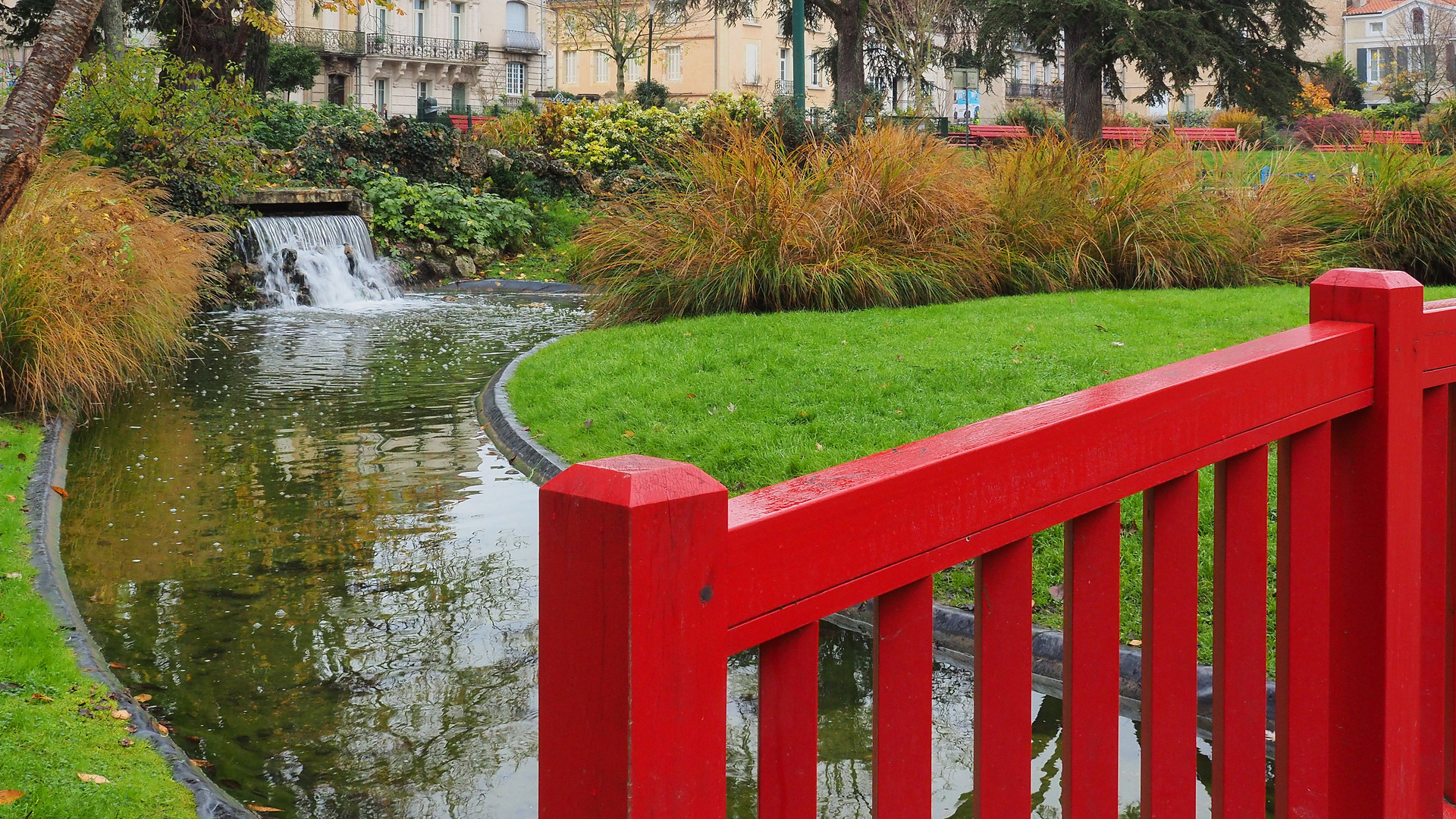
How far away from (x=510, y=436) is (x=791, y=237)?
4.45 m

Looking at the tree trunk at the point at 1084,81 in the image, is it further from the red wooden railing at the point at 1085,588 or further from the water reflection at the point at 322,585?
the red wooden railing at the point at 1085,588

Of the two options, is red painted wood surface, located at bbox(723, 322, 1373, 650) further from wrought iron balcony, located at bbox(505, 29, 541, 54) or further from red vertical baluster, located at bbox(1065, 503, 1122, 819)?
wrought iron balcony, located at bbox(505, 29, 541, 54)

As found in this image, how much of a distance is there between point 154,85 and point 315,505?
12.4 meters

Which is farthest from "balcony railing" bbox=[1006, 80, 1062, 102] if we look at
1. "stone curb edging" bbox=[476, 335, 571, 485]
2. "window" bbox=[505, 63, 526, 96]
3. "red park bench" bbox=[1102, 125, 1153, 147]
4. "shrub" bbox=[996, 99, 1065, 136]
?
"stone curb edging" bbox=[476, 335, 571, 485]

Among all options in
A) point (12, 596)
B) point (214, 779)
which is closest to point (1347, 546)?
point (214, 779)

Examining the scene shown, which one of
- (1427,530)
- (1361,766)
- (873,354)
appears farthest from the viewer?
(873,354)

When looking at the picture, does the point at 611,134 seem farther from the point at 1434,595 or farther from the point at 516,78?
the point at 516,78

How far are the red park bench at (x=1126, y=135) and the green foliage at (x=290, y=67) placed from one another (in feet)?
93.1

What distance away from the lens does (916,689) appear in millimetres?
1364

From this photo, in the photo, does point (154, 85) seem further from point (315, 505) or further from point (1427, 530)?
point (1427, 530)

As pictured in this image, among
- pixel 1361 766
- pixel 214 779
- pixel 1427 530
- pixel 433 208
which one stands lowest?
pixel 214 779

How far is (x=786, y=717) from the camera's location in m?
1.24

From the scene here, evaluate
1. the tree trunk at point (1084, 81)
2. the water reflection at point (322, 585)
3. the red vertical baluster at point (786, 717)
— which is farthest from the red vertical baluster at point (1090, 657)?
the tree trunk at point (1084, 81)

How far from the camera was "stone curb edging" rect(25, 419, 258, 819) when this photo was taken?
3.75m
